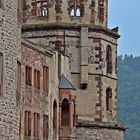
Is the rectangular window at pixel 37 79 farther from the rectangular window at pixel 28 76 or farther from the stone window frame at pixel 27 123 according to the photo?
the stone window frame at pixel 27 123

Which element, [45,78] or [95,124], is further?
[95,124]

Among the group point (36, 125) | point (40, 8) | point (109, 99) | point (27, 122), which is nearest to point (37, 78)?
point (36, 125)

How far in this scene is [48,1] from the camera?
2347 inches

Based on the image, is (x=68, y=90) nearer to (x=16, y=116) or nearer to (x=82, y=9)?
(x=82, y=9)

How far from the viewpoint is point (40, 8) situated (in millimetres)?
60031

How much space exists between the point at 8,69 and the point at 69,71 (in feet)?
83.0

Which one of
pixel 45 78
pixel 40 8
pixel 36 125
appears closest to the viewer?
pixel 36 125

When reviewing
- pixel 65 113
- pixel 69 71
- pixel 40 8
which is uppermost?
pixel 40 8

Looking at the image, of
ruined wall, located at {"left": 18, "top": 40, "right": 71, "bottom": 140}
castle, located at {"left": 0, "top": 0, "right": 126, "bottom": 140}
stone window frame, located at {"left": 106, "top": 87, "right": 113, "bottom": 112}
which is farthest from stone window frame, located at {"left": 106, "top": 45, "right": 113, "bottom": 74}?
ruined wall, located at {"left": 18, "top": 40, "right": 71, "bottom": 140}

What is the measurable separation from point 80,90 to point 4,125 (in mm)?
28711

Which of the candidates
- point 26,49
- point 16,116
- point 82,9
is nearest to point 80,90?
point 82,9

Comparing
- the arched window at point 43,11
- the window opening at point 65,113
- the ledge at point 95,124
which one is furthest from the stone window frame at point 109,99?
the window opening at point 65,113

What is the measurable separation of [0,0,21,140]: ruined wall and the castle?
1193 cm

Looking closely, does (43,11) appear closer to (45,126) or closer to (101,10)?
(101,10)
